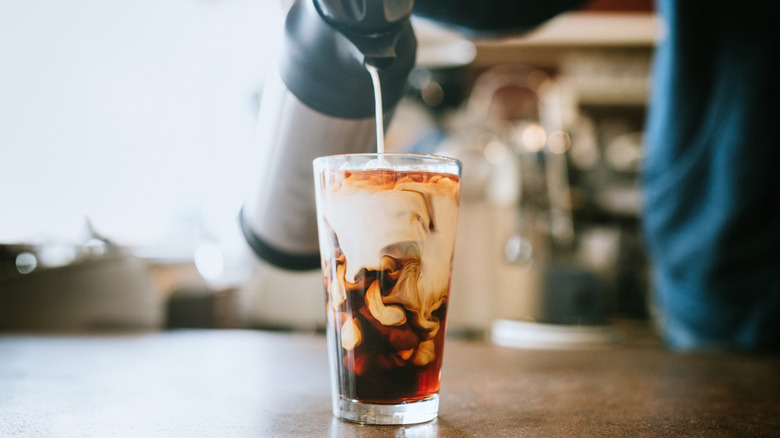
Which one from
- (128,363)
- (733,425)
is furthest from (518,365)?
(128,363)

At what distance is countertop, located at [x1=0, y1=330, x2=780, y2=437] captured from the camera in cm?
42

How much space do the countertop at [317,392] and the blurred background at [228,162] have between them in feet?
1.48

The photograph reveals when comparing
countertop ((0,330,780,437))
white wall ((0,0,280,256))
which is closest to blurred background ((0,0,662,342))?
white wall ((0,0,280,256))

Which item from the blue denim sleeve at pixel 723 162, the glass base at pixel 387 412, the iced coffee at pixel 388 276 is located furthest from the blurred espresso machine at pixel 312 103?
the blue denim sleeve at pixel 723 162

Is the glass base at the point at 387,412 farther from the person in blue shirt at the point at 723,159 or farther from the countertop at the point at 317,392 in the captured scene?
the person in blue shirt at the point at 723,159

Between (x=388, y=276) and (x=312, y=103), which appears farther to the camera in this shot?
(x=312, y=103)

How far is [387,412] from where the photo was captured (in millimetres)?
420

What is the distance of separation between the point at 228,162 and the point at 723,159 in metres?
1.55

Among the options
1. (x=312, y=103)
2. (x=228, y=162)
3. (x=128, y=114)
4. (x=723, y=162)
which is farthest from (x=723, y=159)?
(x=228, y=162)

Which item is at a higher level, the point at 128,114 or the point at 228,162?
the point at 128,114

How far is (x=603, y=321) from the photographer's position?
78.6 inches

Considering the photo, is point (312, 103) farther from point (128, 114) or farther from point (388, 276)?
point (128, 114)

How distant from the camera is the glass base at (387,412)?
16.5 inches

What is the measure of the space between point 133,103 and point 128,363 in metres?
1.09
